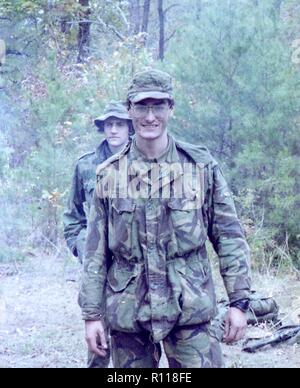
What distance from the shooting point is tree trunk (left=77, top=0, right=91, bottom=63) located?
49.1ft

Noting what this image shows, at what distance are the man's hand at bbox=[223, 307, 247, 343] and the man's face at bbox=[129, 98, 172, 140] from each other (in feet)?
2.50

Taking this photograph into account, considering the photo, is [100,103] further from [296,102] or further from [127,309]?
[127,309]

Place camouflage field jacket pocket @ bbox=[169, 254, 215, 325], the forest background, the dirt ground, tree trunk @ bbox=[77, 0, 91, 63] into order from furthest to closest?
tree trunk @ bbox=[77, 0, 91, 63] < the forest background < the dirt ground < camouflage field jacket pocket @ bbox=[169, 254, 215, 325]

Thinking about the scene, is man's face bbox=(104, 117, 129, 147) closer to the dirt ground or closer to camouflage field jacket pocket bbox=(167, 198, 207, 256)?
the dirt ground

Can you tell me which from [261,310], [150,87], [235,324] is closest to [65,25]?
[261,310]

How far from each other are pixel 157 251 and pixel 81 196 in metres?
2.28

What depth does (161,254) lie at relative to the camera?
10.4 ft

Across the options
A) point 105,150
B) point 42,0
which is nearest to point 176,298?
point 105,150

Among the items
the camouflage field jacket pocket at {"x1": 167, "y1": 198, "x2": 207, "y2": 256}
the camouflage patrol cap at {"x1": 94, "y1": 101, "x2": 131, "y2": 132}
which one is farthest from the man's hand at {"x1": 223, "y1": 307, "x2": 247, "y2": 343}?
the camouflage patrol cap at {"x1": 94, "y1": 101, "x2": 131, "y2": 132}

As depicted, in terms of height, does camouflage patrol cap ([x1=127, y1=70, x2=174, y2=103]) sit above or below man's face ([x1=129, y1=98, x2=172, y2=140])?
above

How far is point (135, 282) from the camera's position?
321 cm

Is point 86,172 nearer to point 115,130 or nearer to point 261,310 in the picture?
point 115,130

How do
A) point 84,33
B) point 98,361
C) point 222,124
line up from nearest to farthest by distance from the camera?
1. point 98,361
2. point 222,124
3. point 84,33
